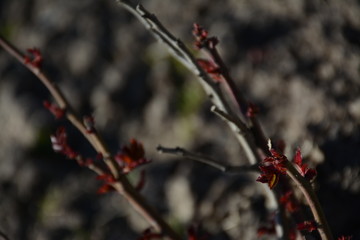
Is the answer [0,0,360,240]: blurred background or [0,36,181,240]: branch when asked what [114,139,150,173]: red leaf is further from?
[0,0,360,240]: blurred background

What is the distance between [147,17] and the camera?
157 cm

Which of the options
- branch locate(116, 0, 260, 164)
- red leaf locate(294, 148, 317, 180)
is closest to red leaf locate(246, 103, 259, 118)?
branch locate(116, 0, 260, 164)

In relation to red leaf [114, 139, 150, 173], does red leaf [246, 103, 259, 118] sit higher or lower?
higher

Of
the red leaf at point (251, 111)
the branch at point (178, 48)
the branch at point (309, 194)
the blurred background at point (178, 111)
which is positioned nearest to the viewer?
the branch at point (309, 194)

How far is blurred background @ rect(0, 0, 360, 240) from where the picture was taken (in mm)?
2611

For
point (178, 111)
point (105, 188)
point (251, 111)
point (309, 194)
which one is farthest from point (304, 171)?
point (178, 111)

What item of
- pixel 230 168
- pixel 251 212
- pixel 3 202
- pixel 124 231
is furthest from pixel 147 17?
pixel 3 202

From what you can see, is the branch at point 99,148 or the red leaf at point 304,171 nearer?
the red leaf at point 304,171

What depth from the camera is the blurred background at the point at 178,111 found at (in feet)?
8.57

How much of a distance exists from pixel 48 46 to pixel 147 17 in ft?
8.56

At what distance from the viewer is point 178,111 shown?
10.9 feet

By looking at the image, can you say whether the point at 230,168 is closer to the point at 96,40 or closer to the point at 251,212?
the point at 251,212

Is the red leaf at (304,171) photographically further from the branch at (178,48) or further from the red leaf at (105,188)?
the red leaf at (105,188)

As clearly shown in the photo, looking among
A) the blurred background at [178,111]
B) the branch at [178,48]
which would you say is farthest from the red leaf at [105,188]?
the blurred background at [178,111]
